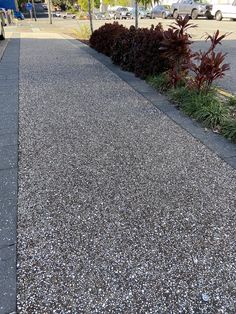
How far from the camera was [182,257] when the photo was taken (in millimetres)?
2127

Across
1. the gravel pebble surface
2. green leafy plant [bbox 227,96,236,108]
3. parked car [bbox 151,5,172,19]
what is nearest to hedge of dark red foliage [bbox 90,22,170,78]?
green leafy plant [bbox 227,96,236,108]

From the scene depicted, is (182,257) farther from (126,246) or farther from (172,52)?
(172,52)

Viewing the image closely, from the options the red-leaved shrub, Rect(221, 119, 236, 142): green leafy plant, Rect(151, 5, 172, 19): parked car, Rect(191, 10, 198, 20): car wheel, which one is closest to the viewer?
Rect(221, 119, 236, 142): green leafy plant

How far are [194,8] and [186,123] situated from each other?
25145 mm

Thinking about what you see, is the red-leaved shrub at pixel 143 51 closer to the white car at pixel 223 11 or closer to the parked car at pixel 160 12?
the white car at pixel 223 11

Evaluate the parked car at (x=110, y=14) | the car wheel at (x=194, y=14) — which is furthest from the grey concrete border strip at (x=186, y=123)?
the parked car at (x=110, y=14)

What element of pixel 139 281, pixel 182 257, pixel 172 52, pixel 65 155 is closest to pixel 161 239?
pixel 182 257

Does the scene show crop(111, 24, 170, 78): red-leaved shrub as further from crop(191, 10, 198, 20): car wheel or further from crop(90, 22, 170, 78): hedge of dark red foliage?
crop(191, 10, 198, 20): car wheel

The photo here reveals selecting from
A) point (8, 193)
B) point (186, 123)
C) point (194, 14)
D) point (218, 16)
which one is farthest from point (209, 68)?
point (194, 14)

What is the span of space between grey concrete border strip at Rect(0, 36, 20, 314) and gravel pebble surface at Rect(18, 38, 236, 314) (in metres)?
0.06

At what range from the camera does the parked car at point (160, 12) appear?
29.8 m

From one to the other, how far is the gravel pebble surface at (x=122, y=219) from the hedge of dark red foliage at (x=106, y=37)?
5598 mm

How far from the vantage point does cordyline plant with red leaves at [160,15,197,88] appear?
17.3 ft

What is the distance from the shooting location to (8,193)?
2.83m
